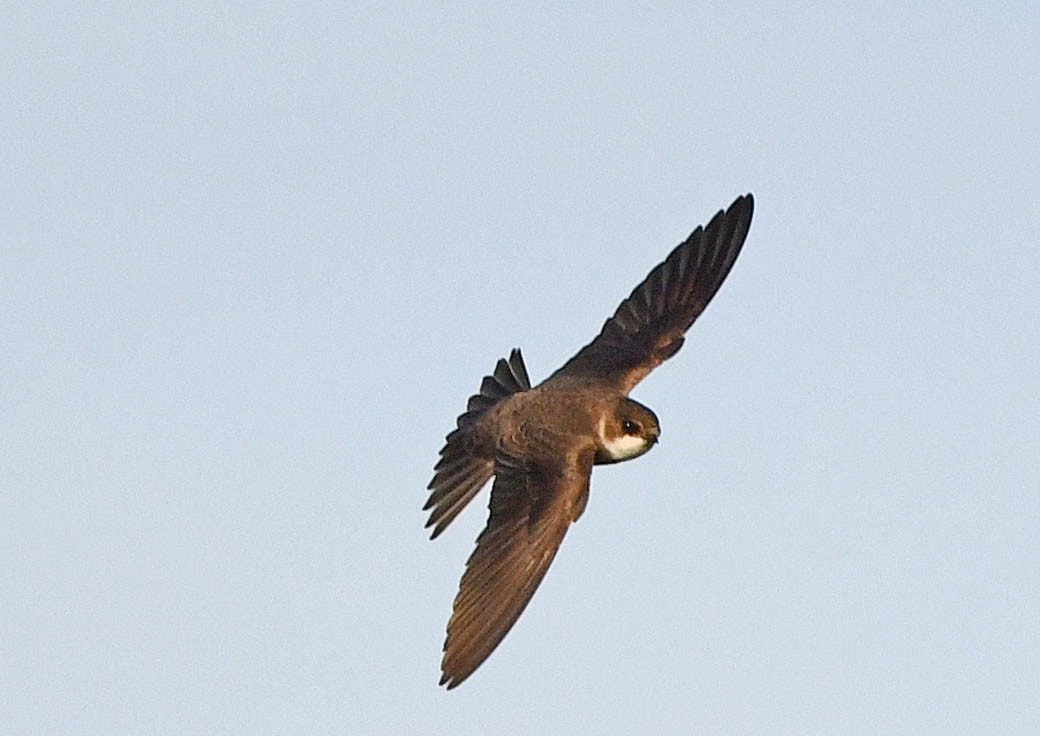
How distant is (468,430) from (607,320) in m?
1.44

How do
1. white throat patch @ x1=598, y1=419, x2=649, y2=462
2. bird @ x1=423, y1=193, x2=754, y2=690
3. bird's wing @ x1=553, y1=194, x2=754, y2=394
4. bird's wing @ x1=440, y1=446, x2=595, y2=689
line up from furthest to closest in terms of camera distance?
bird's wing @ x1=553, y1=194, x2=754, y2=394
white throat patch @ x1=598, y1=419, x2=649, y2=462
bird @ x1=423, y1=193, x2=754, y2=690
bird's wing @ x1=440, y1=446, x2=595, y2=689

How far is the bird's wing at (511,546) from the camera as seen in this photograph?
35.3ft

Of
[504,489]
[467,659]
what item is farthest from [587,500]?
[467,659]

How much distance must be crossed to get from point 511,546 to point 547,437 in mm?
811

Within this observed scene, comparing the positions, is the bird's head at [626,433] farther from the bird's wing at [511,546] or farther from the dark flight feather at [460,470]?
the dark flight feather at [460,470]

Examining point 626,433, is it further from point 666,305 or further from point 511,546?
point 666,305

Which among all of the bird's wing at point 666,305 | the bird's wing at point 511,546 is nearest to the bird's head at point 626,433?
the bird's wing at point 511,546

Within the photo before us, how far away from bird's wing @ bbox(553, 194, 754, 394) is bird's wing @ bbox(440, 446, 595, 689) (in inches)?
46.1

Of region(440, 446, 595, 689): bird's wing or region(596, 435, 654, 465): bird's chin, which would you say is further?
region(596, 435, 654, 465): bird's chin

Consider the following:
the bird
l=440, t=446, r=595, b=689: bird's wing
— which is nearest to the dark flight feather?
the bird

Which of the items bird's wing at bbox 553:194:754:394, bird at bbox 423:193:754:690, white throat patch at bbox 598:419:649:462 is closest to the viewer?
bird at bbox 423:193:754:690

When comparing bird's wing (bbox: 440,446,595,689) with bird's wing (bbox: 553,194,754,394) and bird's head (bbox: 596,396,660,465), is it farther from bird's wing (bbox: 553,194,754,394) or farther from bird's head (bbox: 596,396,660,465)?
bird's wing (bbox: 553,194,754,394)

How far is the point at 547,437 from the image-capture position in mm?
11984

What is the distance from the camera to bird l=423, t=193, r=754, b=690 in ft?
36.4
